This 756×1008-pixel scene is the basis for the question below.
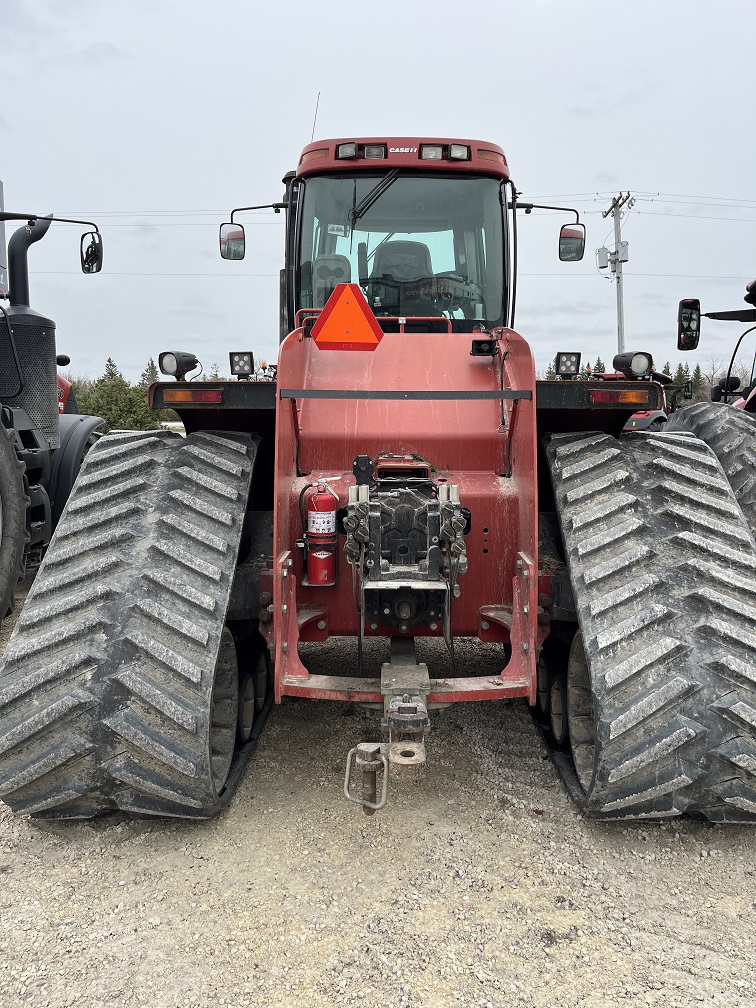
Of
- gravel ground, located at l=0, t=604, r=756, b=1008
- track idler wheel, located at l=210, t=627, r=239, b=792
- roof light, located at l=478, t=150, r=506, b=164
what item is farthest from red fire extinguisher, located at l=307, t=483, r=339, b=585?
roof light, located at l=478, t=150, r=506, b=164

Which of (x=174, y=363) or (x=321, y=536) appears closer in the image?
(x=321, y=536)

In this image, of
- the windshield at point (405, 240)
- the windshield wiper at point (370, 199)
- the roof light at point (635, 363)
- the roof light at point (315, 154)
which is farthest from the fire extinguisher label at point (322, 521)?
the roof light at point (315, 154)

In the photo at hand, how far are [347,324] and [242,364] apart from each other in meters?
0.78

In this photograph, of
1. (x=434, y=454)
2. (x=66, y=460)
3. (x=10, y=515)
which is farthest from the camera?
(x=66, y=460)

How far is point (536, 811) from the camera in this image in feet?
10.7

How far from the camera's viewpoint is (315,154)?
15.7ft

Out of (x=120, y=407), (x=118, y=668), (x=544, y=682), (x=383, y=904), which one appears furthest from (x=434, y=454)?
(x=120, y=407)

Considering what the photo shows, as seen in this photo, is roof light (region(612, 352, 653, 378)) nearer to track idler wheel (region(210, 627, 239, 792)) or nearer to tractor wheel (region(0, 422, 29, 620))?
track idler wheel (region(210, 627, 239, 792))

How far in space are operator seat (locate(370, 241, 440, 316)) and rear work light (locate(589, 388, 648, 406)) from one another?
1.48 meters

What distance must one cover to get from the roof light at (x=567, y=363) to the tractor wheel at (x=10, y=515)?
3.59 metres

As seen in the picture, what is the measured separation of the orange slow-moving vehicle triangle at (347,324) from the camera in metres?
3.69

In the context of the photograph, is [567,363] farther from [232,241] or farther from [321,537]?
[232,241]

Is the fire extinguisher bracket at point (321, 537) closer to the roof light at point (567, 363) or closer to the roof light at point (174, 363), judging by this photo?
the roof light at point (174, 363)

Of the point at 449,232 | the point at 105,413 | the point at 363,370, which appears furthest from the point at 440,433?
the point at 105,413
